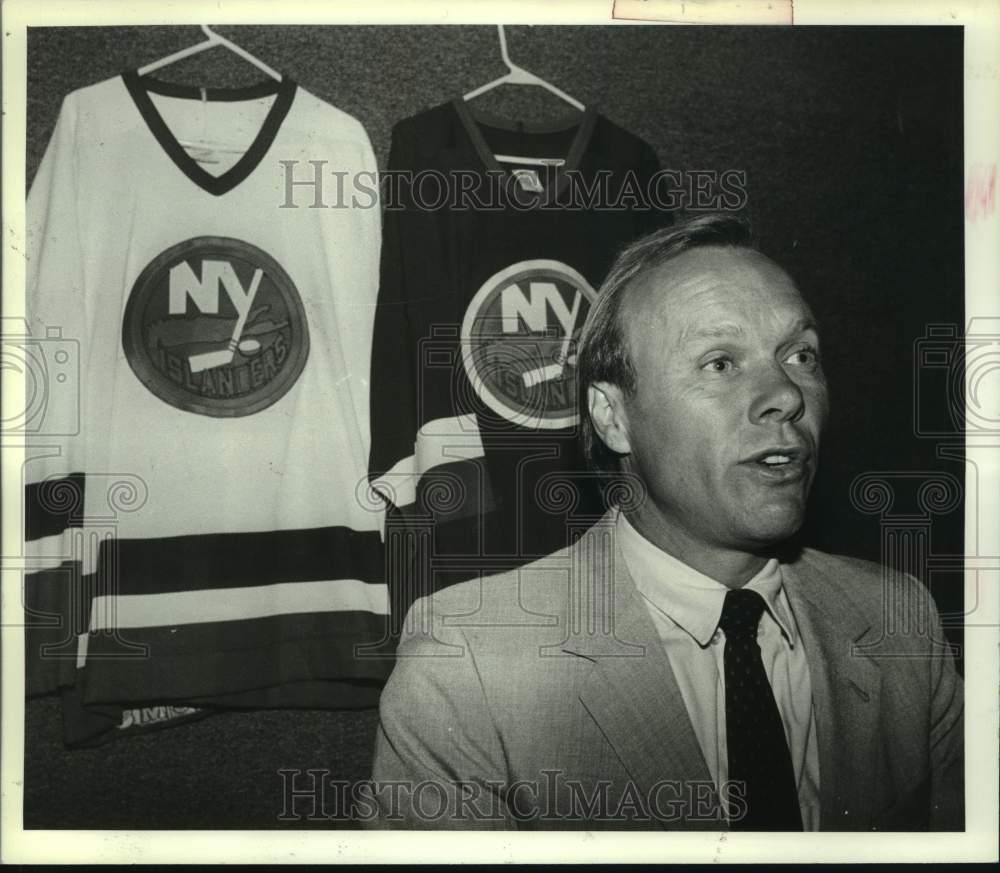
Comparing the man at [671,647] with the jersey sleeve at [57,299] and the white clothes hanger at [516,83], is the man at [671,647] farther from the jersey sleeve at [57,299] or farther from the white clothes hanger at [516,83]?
the jersey sleeve at [57,299]

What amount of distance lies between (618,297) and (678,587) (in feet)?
1.49

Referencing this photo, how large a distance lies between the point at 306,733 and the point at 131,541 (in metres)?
0.41

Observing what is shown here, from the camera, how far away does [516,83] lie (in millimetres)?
1656

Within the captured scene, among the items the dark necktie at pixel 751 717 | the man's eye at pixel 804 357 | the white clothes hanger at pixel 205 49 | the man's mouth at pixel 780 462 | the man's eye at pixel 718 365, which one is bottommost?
the dark necktie at pixel 751 717

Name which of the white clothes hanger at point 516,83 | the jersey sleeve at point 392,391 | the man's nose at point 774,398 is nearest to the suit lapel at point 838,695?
the man's nose at point 774,398

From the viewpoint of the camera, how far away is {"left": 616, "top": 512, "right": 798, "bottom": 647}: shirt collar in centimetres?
162

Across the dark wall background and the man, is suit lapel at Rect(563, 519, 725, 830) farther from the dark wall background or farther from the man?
the dark wall background

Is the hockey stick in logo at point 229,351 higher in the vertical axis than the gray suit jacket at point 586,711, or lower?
higher

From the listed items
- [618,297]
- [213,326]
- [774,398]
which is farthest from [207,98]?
[774,398]

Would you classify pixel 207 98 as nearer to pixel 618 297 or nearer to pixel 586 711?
pixel 618 297

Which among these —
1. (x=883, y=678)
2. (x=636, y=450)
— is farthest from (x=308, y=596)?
(x=883, y=678)

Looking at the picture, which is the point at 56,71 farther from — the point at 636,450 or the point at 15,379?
the point at 636,450

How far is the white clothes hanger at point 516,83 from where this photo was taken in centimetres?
165

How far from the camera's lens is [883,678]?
5.43 ft
